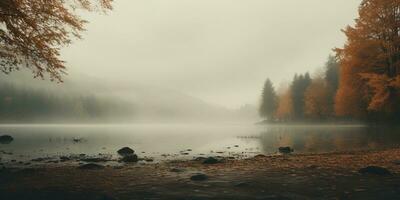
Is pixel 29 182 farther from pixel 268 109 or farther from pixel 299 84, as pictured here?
pixel 268 109

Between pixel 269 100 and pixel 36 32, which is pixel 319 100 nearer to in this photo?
pixel 269 100

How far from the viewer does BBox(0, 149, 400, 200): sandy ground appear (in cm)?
1055

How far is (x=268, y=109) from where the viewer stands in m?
122

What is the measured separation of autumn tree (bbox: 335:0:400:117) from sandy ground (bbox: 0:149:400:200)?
1983 cm

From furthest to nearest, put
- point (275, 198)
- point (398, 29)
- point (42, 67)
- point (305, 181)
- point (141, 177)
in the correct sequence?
point (398, 29)
point (42, 67)
point (141, 177)
point (305, 181)
point (275, 198)

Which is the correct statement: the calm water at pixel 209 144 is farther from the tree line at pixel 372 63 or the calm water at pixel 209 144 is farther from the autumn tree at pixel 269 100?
the autumn tree at pixel 269 100

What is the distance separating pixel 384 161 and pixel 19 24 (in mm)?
16303


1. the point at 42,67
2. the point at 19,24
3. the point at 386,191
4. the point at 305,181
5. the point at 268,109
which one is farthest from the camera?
the point at 268,109

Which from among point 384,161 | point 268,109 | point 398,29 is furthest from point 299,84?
point 384,161

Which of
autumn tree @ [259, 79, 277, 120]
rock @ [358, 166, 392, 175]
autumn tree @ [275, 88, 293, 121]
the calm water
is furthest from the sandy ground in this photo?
autumn tree @ [259, 79, 277, 120]

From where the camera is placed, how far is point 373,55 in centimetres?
3744

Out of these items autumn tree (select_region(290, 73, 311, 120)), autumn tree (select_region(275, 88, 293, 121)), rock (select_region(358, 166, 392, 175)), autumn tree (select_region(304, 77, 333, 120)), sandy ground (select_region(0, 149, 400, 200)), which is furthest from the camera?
autumn tree (select_region(275, 88, 293, 121))

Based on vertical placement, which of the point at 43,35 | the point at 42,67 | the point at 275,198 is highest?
the point at 43,35

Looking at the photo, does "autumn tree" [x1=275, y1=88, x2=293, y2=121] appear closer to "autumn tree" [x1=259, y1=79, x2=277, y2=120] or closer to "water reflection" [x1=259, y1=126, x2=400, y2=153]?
"autumn tree" [x1=259, y1=79, x2=277, y2=120]
